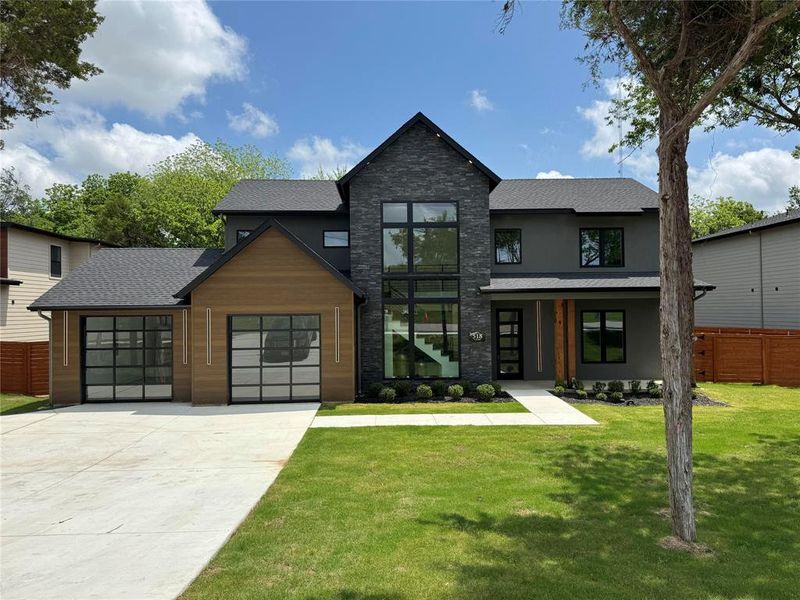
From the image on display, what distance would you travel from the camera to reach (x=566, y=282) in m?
15.8

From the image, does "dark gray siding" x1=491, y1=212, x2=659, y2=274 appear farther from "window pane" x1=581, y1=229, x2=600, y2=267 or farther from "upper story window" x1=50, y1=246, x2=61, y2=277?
"upper story window" x1=50, y1=246, x2=61, y2=277

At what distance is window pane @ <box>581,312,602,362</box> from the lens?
17031mm

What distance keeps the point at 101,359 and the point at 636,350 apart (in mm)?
18034

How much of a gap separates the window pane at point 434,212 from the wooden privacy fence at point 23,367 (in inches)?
524

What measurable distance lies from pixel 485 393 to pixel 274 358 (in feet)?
20.8

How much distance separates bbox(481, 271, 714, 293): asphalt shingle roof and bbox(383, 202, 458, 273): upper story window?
1.76m

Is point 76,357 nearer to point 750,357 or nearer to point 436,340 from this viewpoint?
point 436,340

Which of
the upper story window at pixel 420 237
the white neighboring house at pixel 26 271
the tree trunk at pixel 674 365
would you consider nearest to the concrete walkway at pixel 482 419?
the upper story window at pixel 420 237

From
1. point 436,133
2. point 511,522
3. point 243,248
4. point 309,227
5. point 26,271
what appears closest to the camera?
point 511,522

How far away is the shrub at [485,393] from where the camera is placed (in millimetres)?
13651

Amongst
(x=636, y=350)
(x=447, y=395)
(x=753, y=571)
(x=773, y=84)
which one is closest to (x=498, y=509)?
(x=753, y=571)

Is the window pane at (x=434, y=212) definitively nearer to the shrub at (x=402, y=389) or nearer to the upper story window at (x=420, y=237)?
the upper story window at (x=420, y=237)

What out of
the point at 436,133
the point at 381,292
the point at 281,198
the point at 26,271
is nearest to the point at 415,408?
the point at 381,292

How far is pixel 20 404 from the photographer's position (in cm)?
1413
